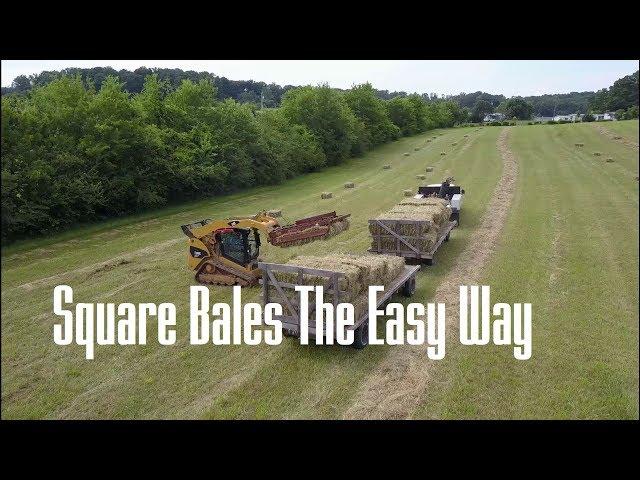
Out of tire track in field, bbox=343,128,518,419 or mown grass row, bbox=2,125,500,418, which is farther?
mown grass row, bbox=2,125,500,418

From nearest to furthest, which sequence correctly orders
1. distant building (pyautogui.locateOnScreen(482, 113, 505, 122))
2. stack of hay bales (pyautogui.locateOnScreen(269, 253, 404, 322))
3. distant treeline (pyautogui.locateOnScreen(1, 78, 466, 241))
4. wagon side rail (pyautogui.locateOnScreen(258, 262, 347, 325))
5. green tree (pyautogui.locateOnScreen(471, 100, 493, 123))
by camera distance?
wagon side rail (pyautogui.locateOnScreen(258, 262, 347, 325)) → stack of hay bales (pyautogui.locateOnScreen(269, 253, 404, 322)) → distant treeline (pyautogui.locateOnScreen(1, 78, 466, 241)) → distant building (pyautogui.locateOnScreen(482, 113, 505, 122)) → green tree (pyautogui.locateOnScreen(471, 100, 493, 123))

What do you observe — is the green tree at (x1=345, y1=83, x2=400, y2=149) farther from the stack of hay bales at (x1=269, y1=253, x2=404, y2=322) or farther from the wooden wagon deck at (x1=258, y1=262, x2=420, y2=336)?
the wooden wagon deck at (x1=258, y1=262, x2=420, y2=336)

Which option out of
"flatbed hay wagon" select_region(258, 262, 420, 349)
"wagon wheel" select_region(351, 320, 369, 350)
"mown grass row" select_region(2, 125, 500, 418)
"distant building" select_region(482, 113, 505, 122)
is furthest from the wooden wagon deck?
"distant building" select_region(482, 113, 505, 122)

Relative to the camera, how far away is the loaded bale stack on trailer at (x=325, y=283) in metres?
8.87

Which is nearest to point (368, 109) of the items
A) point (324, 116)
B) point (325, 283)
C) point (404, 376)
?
point (324, 116)

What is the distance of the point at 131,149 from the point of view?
2397 centimetres

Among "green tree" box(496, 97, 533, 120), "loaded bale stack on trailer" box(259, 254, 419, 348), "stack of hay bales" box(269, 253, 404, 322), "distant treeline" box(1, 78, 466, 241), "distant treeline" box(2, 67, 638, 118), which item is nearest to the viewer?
"distant treeline" box(2, 67, 638, 118)

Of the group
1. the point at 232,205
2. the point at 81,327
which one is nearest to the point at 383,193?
the point at 232,205

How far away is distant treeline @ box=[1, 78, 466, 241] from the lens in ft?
60.0

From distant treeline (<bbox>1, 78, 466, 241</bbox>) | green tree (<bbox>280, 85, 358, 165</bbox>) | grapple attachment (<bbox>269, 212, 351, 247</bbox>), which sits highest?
green tree (<bbox>280, 85, 358, 165</bbox>)

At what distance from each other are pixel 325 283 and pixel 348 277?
48cm

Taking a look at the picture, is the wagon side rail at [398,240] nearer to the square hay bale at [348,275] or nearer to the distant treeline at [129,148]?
the square hay bale at [348,275]

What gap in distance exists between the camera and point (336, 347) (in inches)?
363

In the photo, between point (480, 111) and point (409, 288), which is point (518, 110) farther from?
point (409, 288)
